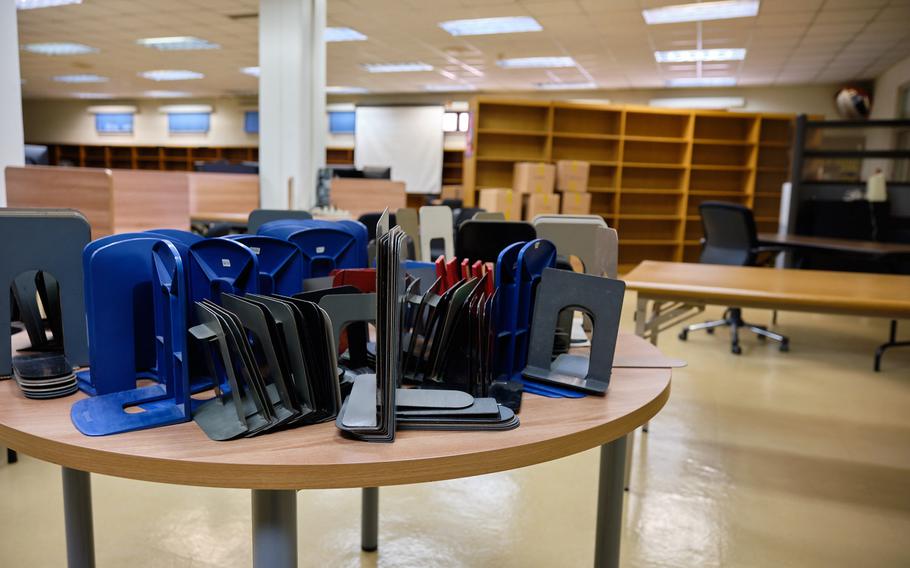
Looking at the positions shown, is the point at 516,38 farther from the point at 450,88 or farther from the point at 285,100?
the point at 450,88

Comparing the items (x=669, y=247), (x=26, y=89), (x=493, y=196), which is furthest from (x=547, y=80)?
(x=26, y=89)

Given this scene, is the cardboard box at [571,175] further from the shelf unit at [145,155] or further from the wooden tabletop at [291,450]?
the shelf unit at [145,155]

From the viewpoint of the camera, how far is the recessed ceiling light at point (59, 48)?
9812mm

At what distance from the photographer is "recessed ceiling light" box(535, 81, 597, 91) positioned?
11.6m

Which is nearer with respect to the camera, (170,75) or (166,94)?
(170,75)

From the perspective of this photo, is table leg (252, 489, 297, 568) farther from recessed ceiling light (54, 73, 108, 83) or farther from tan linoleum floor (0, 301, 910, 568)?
recessed ceiling light (54, 73, 108, 83)

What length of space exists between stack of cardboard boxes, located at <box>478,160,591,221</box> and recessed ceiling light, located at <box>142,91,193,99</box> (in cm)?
1038

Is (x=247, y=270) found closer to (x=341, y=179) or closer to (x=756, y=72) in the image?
(x=341, y=179)

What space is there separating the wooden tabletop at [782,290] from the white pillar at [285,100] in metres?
3.91

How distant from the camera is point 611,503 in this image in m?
1.52

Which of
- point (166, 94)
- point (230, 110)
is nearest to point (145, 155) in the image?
point (166, 94)

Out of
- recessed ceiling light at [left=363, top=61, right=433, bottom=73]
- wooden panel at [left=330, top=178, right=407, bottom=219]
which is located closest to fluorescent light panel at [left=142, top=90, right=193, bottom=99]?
recessed ceiling light at [left=363, top=61, right=433, bottom=73]

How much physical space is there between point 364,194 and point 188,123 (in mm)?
11291

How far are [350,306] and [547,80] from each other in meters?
10.9
